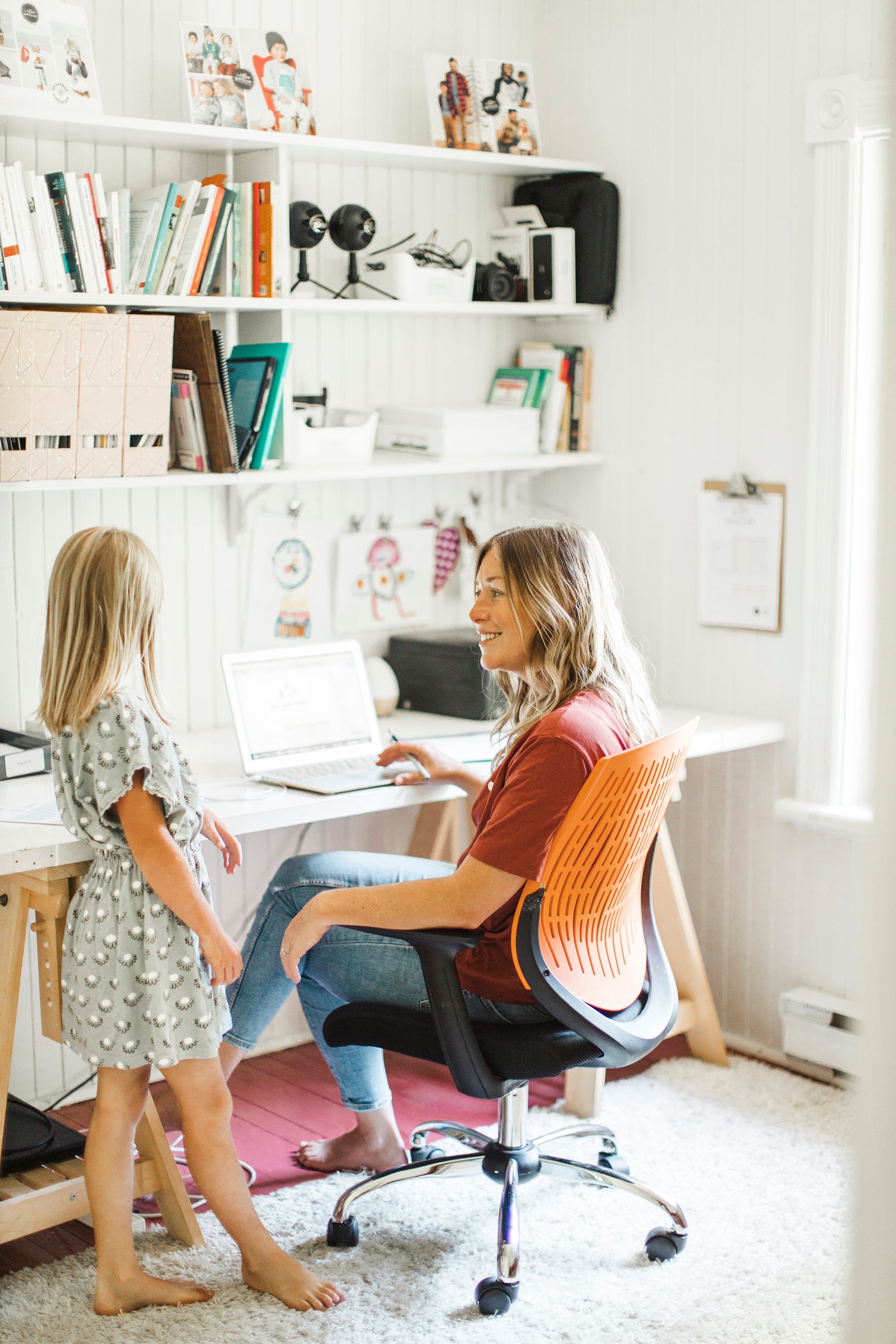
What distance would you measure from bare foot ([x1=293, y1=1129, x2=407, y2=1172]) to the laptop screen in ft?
2.34

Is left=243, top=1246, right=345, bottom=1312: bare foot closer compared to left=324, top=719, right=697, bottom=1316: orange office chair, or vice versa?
left=324, top=719, right=697, bottom=1316: orange office chair

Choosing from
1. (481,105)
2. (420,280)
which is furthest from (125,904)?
(481,105)

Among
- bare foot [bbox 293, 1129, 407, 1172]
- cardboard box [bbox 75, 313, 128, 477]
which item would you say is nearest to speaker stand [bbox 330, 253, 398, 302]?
cardboard box [bbox 75, 313, 128, 477]

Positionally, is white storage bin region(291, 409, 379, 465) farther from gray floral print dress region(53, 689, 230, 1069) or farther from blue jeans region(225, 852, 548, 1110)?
gray floral print dress region(53, 689, 230, 1069)

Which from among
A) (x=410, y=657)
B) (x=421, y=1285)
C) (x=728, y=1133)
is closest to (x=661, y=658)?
(x=410, y=657)

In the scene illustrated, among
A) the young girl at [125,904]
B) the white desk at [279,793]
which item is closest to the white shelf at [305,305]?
the young girl at [125,904]

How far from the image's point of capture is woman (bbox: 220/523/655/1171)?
1849 millimetres

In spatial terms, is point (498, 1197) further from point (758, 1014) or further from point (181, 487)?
point (181, 487)

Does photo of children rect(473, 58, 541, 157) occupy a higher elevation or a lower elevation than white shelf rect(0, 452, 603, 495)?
higher

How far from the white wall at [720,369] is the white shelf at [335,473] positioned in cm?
19

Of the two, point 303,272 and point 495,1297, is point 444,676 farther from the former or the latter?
point 495,1297

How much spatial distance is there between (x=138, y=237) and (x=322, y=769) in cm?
106

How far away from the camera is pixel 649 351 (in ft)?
10.4

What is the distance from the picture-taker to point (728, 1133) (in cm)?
263
